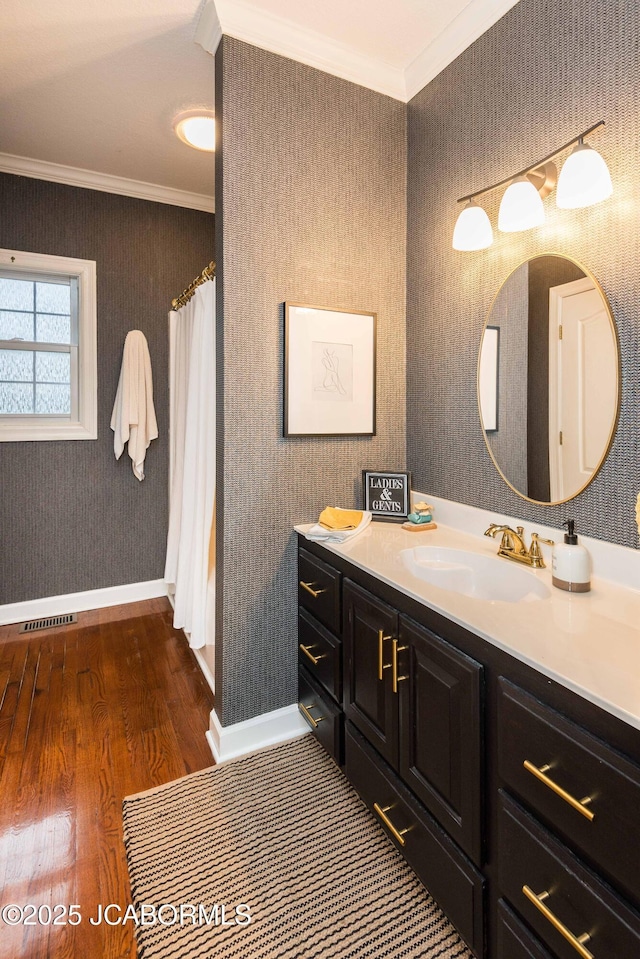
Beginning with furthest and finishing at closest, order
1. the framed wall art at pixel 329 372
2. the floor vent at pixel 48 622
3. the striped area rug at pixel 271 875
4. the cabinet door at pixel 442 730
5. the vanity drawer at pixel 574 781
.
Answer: the floor vent at pixel 48 622 → the framed wall art at pixel 329 372 → the striped area rug at pixel 271 875 → the cabinet door at pixel 442 730 → the vanity drawer at pixel 574 781

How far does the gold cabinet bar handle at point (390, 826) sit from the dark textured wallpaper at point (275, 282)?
2.14 ft

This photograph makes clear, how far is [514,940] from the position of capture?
1.00 metres

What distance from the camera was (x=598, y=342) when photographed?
1385mm

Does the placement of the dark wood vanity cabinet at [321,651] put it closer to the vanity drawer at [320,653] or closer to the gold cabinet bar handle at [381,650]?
the vanity drawer at [320,653]

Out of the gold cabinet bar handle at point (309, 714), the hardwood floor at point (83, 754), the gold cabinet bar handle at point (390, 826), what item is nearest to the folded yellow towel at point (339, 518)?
the gold cabinet bar handle at point (309, 714)

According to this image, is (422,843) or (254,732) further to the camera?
(254,732)

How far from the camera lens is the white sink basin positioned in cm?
149

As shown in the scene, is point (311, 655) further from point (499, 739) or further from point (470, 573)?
point (499, 739)

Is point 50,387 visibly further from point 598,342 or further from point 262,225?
point 598,342

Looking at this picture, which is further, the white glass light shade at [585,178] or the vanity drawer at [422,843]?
the white glass light shade at [585,178]

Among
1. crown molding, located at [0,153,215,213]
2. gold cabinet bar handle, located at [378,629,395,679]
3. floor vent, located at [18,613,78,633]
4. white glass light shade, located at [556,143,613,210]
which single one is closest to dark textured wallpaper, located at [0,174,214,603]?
crown molding, located at [0,153,215,213]

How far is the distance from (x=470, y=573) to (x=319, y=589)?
536 millimetres

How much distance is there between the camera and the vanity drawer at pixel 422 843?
111 cm

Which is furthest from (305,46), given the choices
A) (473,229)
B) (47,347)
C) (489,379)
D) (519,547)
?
(47,347)
